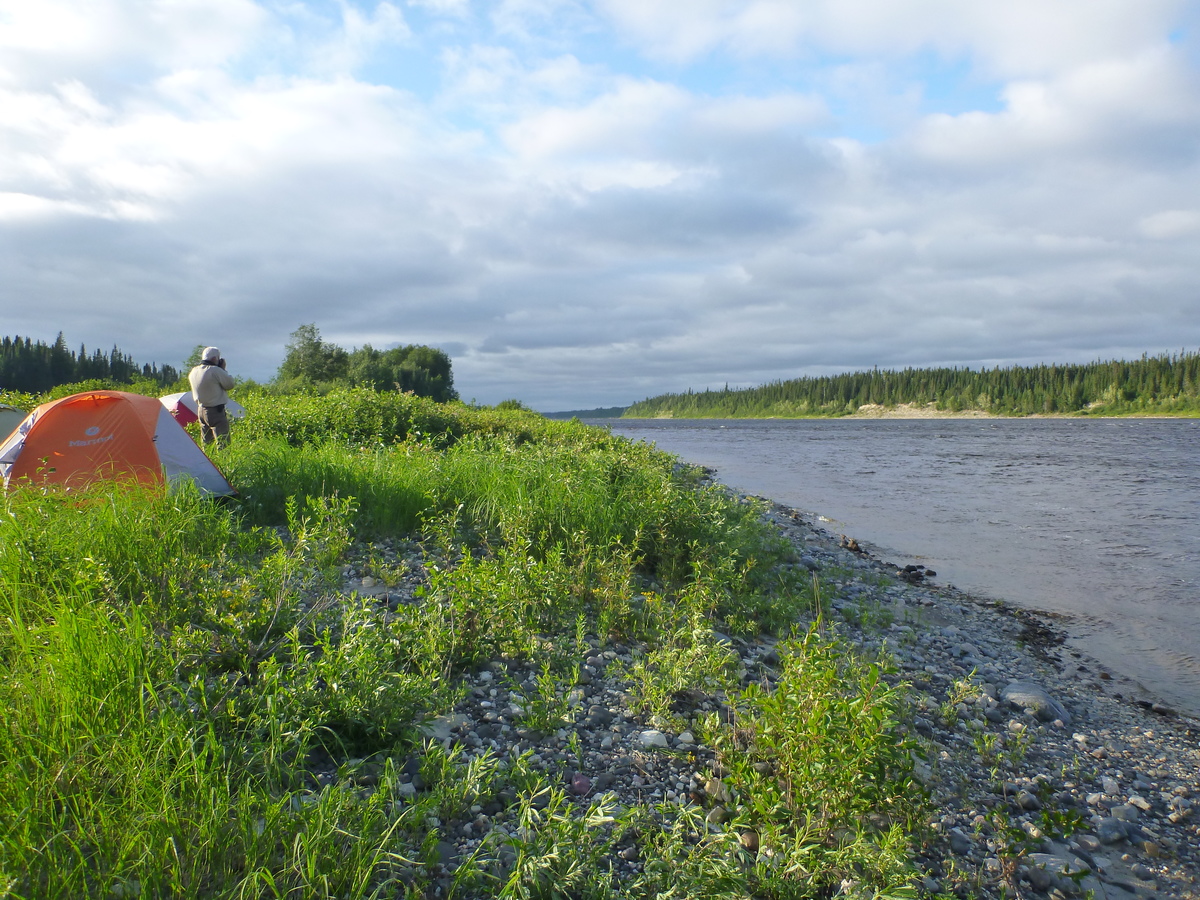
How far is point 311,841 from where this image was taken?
298 cm

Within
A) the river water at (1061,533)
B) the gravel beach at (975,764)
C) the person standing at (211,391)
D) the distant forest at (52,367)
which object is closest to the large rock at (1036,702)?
the gravel beach at (975,764)

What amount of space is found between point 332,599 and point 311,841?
3.16m

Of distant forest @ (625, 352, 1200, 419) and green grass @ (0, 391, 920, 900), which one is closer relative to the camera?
green grass @ (0, 391, 920, 900)

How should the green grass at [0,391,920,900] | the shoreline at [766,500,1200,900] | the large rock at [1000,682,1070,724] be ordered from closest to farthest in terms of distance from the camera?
the green grass at [0,391,920,900], the shoreline at [766,500,1200,900], the large rock at [1000,682,1070,724]

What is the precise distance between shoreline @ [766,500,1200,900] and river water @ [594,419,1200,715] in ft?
3.08

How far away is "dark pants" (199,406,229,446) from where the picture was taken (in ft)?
45.2

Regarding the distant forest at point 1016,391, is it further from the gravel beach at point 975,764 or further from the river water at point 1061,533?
the gravel beach at point 975,764

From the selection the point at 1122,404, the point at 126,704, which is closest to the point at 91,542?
the point at 126,704

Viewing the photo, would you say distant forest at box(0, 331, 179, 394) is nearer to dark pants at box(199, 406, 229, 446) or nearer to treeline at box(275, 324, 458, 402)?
treeline at box(275, 324, 458, 402)

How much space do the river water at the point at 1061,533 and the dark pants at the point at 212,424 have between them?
14.1 metres

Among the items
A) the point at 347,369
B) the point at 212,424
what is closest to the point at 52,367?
the point at 347,369

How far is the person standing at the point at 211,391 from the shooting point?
13.4 m

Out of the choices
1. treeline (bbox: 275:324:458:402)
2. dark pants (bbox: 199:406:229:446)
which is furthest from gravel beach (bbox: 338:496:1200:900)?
treeline (bbox: 275:324:458:402)

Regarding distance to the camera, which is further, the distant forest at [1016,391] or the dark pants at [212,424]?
the distant forest at [1016,391]
